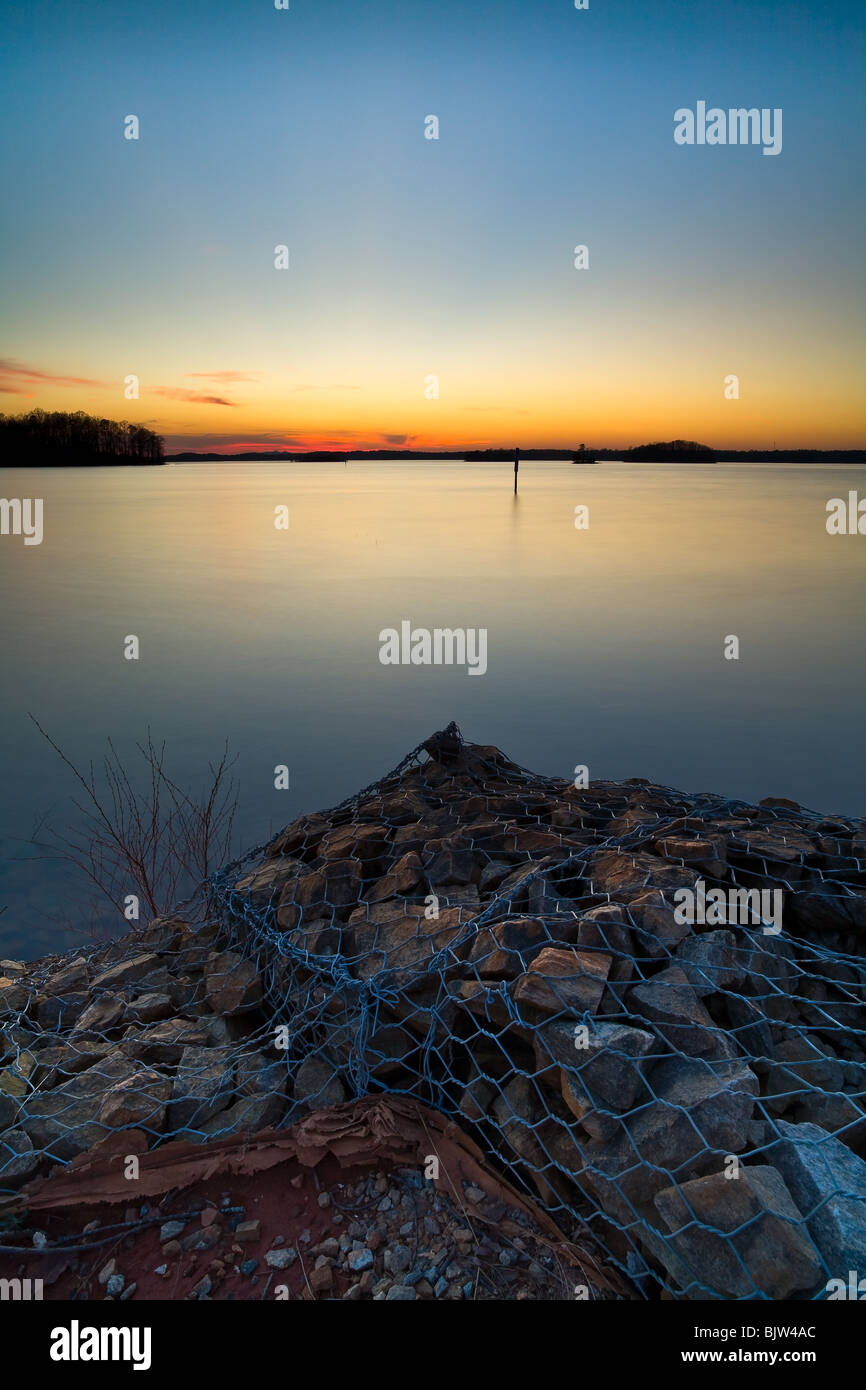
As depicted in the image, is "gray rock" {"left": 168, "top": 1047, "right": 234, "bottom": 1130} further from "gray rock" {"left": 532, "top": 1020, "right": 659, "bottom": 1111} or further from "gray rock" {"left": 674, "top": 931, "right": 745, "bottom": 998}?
"gray rock" {"left": 674, "top": 931, "right": 745, "bottom": 998}

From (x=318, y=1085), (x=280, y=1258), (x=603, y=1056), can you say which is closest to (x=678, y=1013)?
(x=603, y=1056)

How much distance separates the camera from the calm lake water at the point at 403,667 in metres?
11.6

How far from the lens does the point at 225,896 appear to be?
551cm

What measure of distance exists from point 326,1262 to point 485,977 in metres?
1.31

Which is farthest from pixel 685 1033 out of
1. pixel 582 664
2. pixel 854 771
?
pixel 582 664

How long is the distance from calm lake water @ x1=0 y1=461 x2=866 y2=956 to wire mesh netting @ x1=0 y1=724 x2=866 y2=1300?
3567 millimetres

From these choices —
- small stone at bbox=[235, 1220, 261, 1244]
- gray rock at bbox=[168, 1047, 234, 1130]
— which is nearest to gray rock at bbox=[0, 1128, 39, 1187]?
gray rock at bbox=[168, 1047, 234, 1130]

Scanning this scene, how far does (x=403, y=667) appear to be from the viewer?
53.8 ft

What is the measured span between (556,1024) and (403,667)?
13.2 metres

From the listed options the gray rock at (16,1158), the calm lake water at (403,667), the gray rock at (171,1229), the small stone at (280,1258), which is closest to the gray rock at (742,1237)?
the small stone at (280,1258)

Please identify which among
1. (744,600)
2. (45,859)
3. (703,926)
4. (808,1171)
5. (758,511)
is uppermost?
(758,511)

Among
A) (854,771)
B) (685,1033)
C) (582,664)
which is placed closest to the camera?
(685,1033)

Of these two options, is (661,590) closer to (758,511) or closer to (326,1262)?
(326,1262)

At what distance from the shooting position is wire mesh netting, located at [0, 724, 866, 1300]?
2893mm
